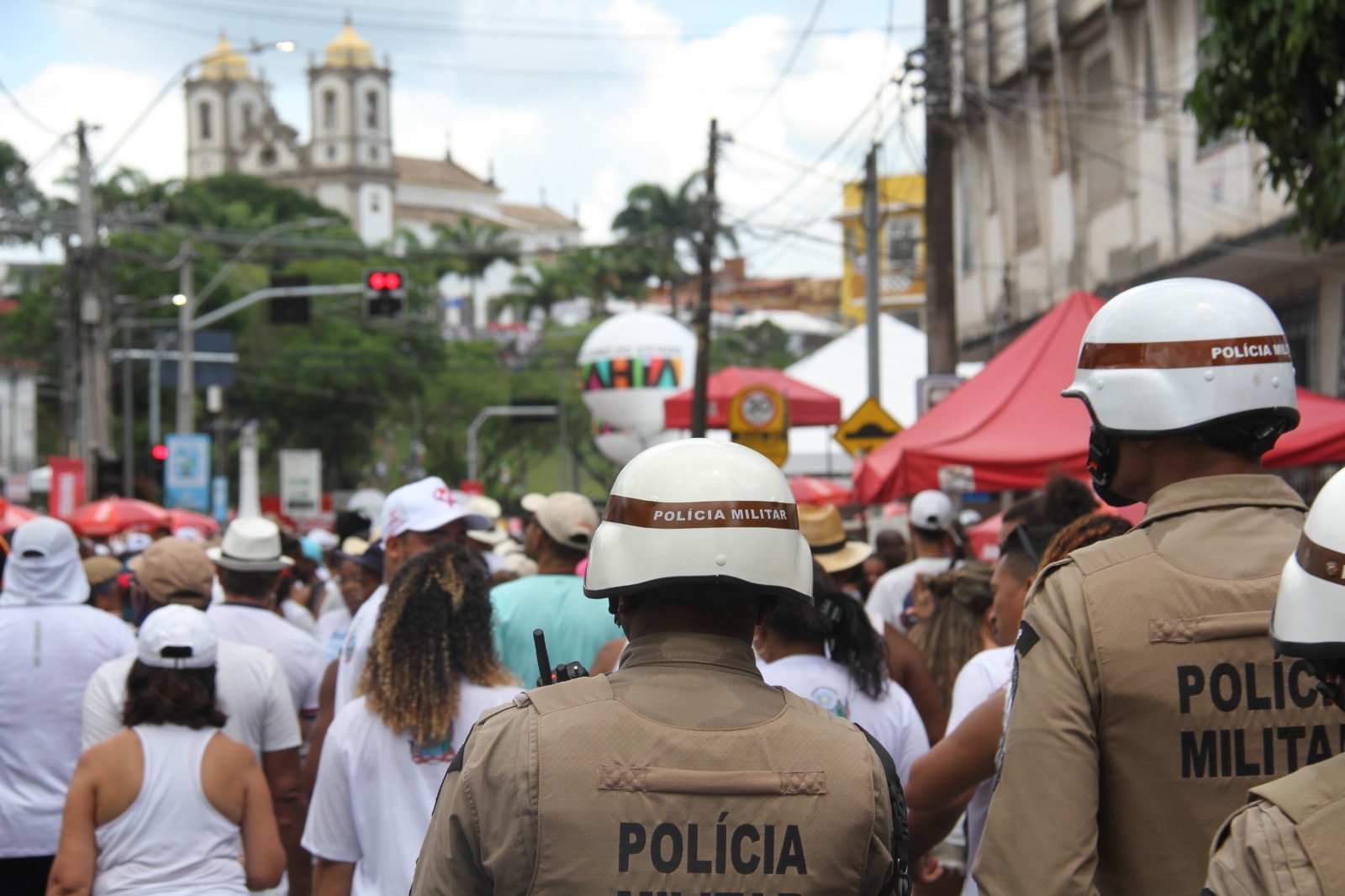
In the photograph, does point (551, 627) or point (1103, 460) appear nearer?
point (1103, 460)

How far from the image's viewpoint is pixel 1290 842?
70.4 inches

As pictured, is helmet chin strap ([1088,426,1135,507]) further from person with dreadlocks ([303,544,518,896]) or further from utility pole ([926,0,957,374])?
utility pole ([926,0,957,374])

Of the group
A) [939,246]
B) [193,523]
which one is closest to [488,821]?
[939,246]

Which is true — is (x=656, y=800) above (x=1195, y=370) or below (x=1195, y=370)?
below

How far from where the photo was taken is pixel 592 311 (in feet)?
310

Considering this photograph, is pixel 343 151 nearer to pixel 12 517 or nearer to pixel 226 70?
pixel 226 70

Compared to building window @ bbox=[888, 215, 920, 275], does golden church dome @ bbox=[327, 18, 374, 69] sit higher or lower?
higher

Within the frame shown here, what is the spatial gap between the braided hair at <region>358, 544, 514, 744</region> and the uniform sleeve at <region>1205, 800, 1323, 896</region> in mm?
2765

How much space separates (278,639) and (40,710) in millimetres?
1006

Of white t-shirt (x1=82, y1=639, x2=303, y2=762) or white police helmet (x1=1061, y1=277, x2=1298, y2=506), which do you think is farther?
white t-shirt (x1=82, y1=639, x2=303, y2=762)

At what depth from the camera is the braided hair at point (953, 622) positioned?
19.9 feet

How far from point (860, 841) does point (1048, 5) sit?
23.6 m

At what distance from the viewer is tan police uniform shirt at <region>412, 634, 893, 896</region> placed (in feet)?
7.60

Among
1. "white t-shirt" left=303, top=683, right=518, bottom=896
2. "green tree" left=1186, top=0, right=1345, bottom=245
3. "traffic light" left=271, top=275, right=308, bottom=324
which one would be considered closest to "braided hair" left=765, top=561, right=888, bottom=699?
"white t-shirt" left=303, top=683, right=518, bottom=896
